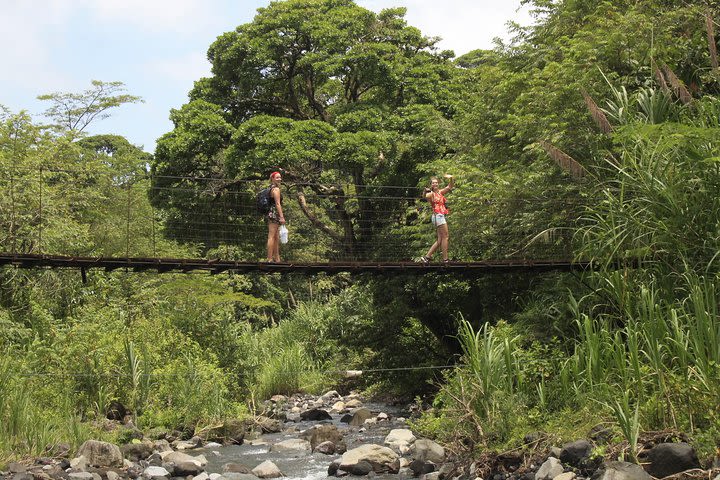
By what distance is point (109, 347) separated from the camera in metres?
8.15

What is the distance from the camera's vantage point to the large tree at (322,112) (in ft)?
38.8

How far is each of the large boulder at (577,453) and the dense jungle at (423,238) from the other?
90 mm

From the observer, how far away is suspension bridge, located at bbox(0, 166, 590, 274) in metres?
7.10

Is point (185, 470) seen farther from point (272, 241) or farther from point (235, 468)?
point (272, 241)

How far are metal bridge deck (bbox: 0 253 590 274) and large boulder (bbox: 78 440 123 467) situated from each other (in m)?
1.40

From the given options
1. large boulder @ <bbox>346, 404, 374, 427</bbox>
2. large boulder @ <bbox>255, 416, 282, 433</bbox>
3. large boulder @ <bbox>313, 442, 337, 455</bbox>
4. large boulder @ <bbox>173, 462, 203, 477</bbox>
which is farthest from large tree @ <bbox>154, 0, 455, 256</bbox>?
large boulder @ <bbox>173, 462, 203, 477</bbox>

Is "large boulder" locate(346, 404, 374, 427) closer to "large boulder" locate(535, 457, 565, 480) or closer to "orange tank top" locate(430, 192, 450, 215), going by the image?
"orange tank top" locate(430, 192, 450, 215)

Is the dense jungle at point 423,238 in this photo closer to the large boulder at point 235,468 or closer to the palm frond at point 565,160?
the palm frond at point 565,160

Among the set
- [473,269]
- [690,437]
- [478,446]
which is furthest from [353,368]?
[690,437]

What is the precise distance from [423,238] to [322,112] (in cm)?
456

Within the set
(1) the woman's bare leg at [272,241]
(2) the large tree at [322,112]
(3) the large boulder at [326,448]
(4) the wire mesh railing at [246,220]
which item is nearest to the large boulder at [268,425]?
(3) the large boulder at [326,448]

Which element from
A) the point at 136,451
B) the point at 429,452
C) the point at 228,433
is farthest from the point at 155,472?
the point at 429,452

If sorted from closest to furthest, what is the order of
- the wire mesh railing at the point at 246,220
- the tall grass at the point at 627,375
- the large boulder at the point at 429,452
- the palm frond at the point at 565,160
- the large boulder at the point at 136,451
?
the tall grass at the point at 627,375
the large boulder at the point at 429,452
the palm frond at the point at 565,160
the large boulder at the point at 136,451
the wire mesh railing at the point at 246,220

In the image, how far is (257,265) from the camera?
264 inches
